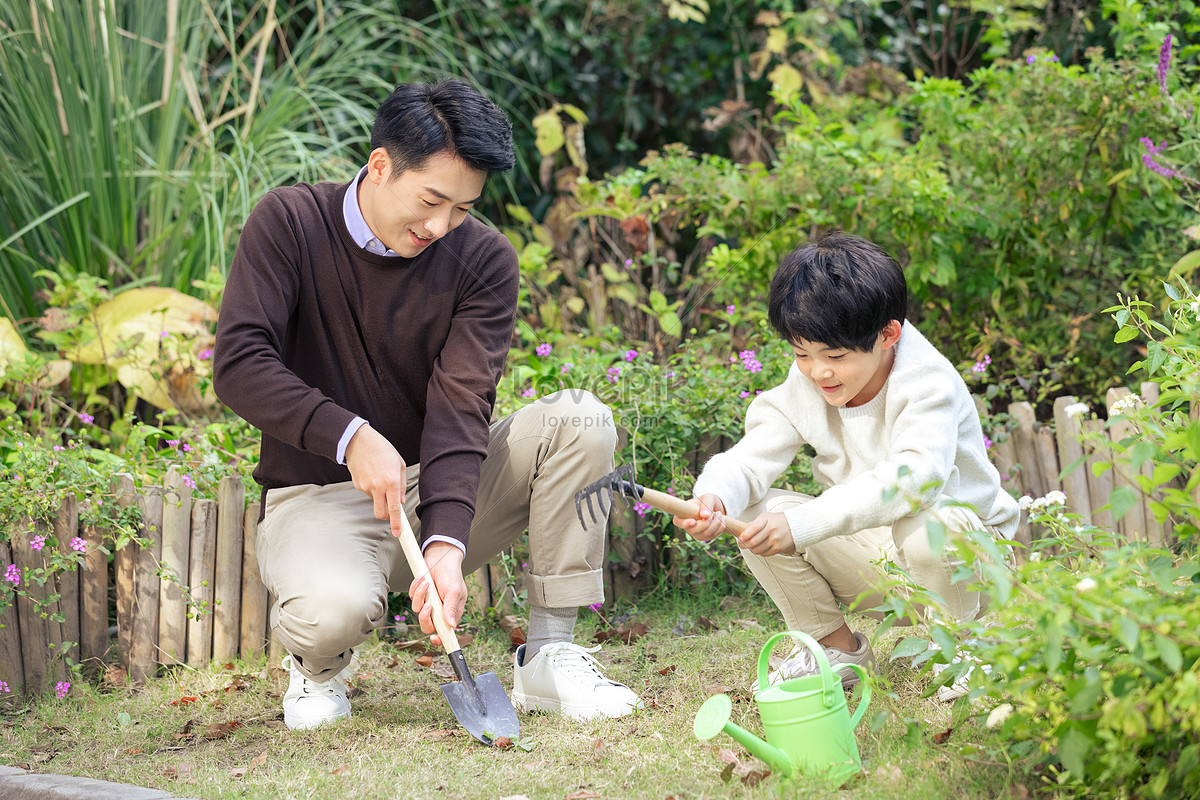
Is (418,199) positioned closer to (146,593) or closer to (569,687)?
(569,687)

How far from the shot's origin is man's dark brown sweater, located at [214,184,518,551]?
7.16 feet

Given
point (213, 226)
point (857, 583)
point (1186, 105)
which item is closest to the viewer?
point (857, 583)

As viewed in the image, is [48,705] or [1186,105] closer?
[48,705]

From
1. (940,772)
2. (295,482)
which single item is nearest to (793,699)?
(940,772)

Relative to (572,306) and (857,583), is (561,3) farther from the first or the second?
(857,583)

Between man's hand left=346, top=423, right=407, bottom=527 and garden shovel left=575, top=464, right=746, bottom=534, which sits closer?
garden shovel left=575, top=464, right=746, bottom=534

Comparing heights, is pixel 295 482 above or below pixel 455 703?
above

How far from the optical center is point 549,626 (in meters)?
2.29

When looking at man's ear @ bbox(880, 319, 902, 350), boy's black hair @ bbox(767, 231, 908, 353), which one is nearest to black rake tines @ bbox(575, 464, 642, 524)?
boy's black hair @ bbox(767, 231, 908, 353)

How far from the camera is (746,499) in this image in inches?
87.4

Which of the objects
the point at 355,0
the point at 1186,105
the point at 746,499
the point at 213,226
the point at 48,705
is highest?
the point at 355,0

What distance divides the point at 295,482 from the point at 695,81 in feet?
13.6

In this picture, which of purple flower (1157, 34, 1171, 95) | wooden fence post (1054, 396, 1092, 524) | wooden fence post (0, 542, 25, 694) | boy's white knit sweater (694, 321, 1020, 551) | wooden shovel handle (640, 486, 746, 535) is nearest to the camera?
wooden shovel handle (640, 486, 746, 535)

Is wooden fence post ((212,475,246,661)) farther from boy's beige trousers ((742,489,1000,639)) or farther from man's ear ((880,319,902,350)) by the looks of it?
man's ear ((880,319,902,350))
